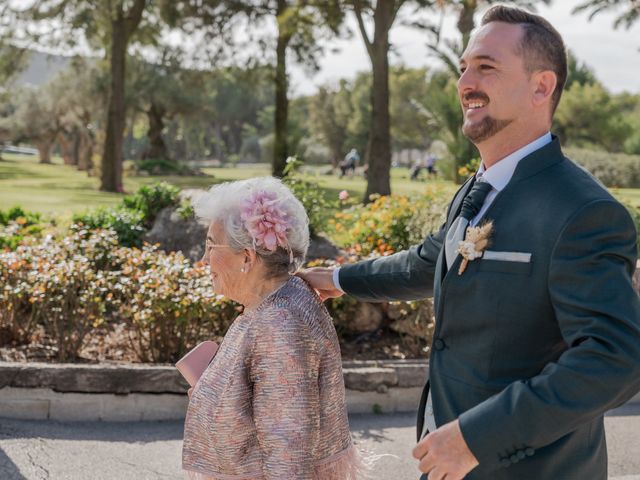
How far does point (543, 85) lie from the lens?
204cm

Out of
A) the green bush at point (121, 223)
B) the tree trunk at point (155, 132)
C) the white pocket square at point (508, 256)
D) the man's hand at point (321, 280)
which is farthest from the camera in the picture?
the tree trunk at point (155, 132)

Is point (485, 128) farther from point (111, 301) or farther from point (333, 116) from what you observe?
point (333, 116)

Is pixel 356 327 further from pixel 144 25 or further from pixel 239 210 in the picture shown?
pixel 144 25

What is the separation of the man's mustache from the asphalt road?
2.73 meters

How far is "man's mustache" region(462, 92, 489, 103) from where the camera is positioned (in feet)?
6.79

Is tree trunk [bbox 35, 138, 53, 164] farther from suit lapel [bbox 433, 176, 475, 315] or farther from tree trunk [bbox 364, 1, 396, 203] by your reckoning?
suit lapel [bbox 433, 176, 475, 315]

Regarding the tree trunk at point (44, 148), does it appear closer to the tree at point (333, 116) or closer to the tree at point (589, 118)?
the tree at point (333, 116)

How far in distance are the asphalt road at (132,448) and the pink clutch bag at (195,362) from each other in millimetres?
1843

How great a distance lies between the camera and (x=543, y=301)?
6.30ft

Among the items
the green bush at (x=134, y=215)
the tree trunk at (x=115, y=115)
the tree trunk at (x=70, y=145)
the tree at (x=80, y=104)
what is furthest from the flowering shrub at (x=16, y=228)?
the tree trunk at (x=70, y=145)

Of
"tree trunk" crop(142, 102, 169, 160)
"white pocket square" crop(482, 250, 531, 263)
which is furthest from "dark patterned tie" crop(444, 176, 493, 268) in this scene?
"tree trunk" crop(142, 102, 169, 160)

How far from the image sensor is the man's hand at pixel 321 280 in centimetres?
287

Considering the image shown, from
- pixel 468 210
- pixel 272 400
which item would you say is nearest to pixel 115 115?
pixel 272 400

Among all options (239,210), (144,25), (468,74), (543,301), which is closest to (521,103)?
(468,74)
